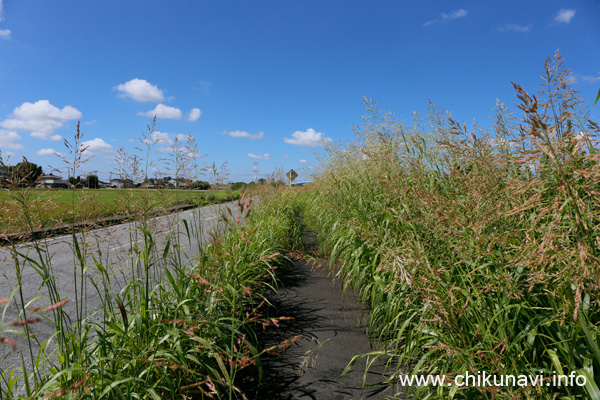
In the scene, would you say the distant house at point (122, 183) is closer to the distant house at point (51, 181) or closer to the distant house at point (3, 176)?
the distant house at point (51, 181)

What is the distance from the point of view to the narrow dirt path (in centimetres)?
212

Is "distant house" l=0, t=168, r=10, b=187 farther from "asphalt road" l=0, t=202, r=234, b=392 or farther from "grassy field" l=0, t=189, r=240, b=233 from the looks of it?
"asphalt road" l=0, t=202, r=234, b=392

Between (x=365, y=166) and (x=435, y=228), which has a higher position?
(x=365, y=166)

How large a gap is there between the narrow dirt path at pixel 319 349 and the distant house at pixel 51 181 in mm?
1743

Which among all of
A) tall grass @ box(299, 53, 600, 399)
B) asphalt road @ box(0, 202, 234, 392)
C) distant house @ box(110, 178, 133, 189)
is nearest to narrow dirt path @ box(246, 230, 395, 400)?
tall grass @ box(299, 53, 600, 399)

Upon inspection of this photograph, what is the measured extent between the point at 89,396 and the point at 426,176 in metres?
2.94

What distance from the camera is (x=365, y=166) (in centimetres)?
467

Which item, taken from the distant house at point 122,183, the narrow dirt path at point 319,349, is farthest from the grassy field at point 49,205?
the narrow dirt path at point 319,349

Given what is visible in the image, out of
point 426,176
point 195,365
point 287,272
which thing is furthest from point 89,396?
point 287,272

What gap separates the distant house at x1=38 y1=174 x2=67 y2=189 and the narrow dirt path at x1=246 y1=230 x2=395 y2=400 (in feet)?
5.72

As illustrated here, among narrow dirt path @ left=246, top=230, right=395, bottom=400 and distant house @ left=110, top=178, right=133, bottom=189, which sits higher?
distant house @ left=110, top=178, right=133, bottom=189

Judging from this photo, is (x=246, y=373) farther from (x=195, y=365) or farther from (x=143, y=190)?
(x=143, y=190)

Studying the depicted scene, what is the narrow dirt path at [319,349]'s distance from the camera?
2125 millimetres

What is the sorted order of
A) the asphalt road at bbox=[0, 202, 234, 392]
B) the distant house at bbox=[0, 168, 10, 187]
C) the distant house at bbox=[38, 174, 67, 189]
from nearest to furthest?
the distant house at bbox=[0, 168, 10, 187] < the distant house at bbox=[38, 174, 67, 189] < the asphalt road at bbox=[0, 202, 234, 392]
